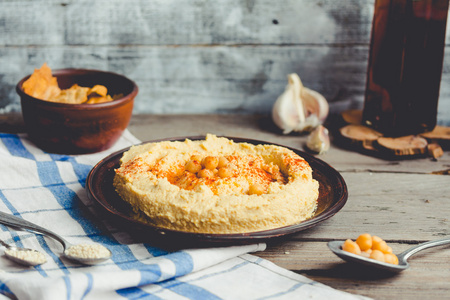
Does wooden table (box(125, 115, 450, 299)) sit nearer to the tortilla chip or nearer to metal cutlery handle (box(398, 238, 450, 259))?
metal cutlery handle (box(398, 238, 450, 259))

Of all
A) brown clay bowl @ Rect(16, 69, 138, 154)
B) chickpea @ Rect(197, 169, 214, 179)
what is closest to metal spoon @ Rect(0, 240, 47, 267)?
chickpea @ Rect(197, 169, 214, 179)

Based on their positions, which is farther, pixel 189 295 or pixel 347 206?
pixel 347 206

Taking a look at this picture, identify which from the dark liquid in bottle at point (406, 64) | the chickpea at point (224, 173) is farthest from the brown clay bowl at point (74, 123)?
the dark liquid in bottle at point (406, 64)

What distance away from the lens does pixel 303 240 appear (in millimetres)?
1294

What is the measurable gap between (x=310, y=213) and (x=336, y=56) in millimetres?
1192

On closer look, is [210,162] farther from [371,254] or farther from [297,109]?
[297,109]

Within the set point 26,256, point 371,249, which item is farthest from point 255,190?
point 26,256

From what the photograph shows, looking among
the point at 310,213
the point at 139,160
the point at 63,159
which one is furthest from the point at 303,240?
the point at 63,159

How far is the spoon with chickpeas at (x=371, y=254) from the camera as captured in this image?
1103 millimetres

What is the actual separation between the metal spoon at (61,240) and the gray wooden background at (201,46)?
1.19m

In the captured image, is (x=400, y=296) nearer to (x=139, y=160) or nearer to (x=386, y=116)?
(x=139, y=160)

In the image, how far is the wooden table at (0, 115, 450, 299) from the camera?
1122mm

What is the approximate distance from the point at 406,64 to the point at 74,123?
1219mm

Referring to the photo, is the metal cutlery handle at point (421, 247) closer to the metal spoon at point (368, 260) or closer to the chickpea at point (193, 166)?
the metal spoon at point (368, 260)
